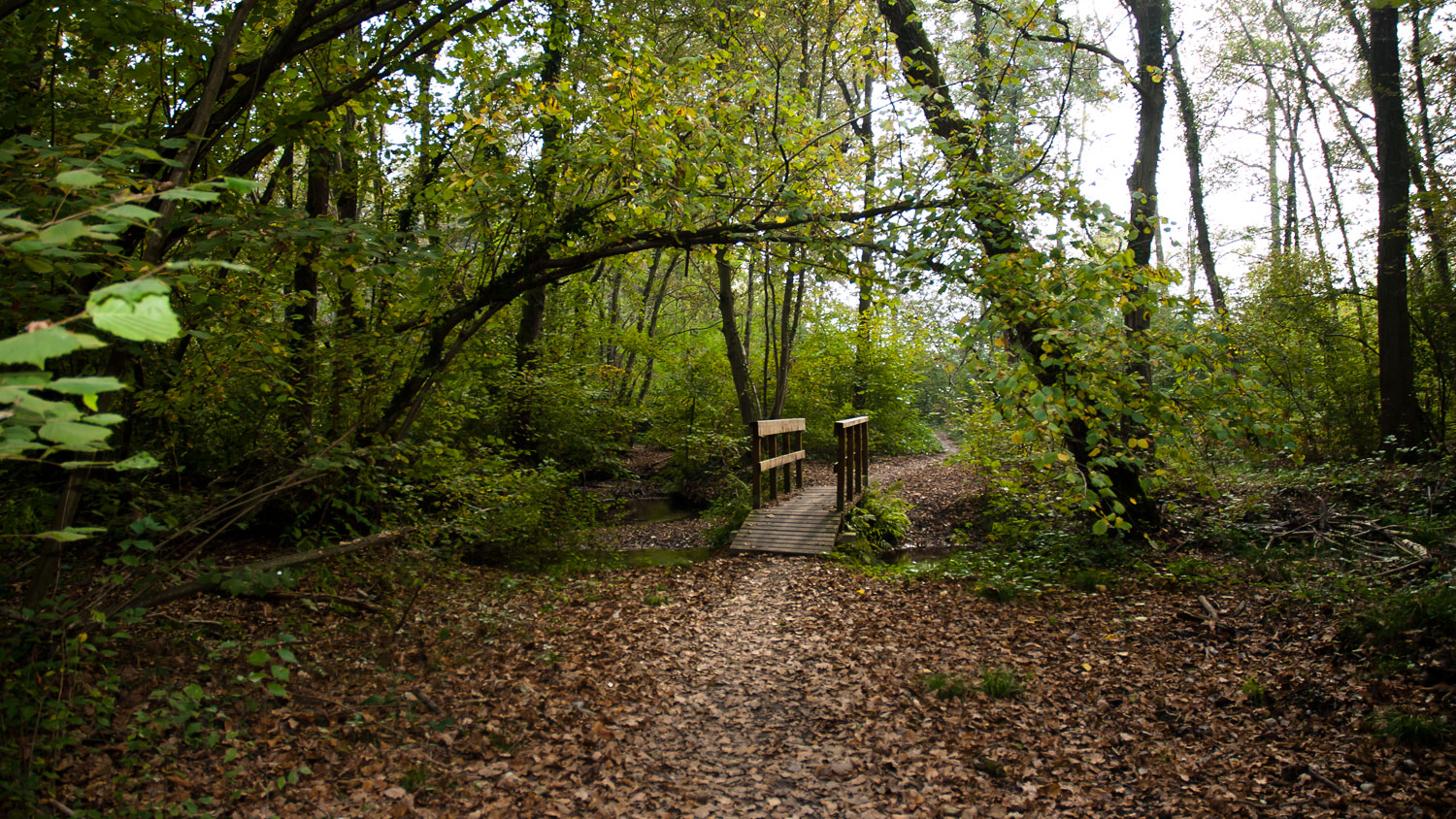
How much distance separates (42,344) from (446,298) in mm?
4105

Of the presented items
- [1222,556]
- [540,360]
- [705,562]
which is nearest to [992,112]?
[1222,556]

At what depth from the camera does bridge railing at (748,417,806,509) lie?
348 inches

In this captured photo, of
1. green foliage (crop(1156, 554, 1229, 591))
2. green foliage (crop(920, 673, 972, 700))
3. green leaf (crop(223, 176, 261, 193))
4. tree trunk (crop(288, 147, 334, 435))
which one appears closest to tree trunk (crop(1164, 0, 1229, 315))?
green foliage (crop(1156, 554, 1229, 591))

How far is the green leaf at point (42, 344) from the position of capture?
0.94 metres

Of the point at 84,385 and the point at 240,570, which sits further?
the point at 240,570

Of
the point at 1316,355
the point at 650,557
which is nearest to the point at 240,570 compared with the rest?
the point at 650,557

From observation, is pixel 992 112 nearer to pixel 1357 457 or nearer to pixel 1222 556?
pixel 1222 556

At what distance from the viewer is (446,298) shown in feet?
16.2

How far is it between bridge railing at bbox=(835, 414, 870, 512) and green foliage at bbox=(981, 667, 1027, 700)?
4.18 metres

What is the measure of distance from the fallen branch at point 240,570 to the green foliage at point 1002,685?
3.60 metres

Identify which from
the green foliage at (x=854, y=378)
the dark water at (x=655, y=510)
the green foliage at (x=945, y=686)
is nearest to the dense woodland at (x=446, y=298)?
the green foliage at (x=945, y=686)

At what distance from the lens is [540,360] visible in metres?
10.6

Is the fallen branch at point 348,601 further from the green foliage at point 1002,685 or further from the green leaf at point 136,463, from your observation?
the green foliage at point 1002,685

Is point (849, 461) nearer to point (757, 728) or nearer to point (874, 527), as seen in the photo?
point (874, 527)
